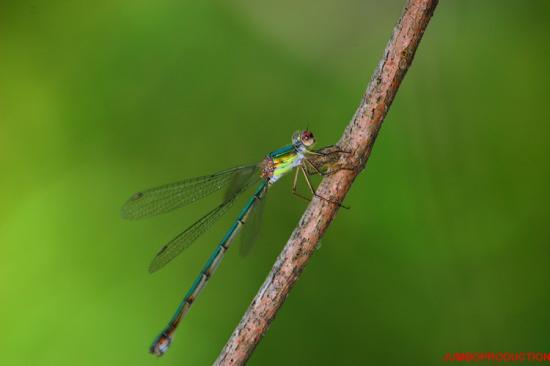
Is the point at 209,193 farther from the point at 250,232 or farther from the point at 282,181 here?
the point at 282,181

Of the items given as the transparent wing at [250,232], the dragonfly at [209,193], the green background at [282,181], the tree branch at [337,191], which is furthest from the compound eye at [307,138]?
the tree branch at [337,191]

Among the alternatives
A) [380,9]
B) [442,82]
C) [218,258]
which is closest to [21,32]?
[218,258]

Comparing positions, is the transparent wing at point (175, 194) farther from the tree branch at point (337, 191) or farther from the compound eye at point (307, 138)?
the tree branch at point (337, 191)

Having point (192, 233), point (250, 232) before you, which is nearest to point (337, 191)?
point (250, 232)

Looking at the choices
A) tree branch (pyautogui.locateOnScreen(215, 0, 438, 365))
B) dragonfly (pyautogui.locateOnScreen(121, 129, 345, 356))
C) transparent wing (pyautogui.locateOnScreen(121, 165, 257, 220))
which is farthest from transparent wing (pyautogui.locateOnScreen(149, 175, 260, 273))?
tree branch (pyautogui.locateOnScreen(215, 0, 438, 365))

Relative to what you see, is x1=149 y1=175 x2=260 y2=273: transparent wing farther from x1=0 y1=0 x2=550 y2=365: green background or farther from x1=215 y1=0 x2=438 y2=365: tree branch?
x1=215 y1=0 x2=438 y2=365: tree branch

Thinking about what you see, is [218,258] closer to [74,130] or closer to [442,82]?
[74,130]

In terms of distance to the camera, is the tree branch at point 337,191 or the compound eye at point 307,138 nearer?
the tree branch at point 337,191
